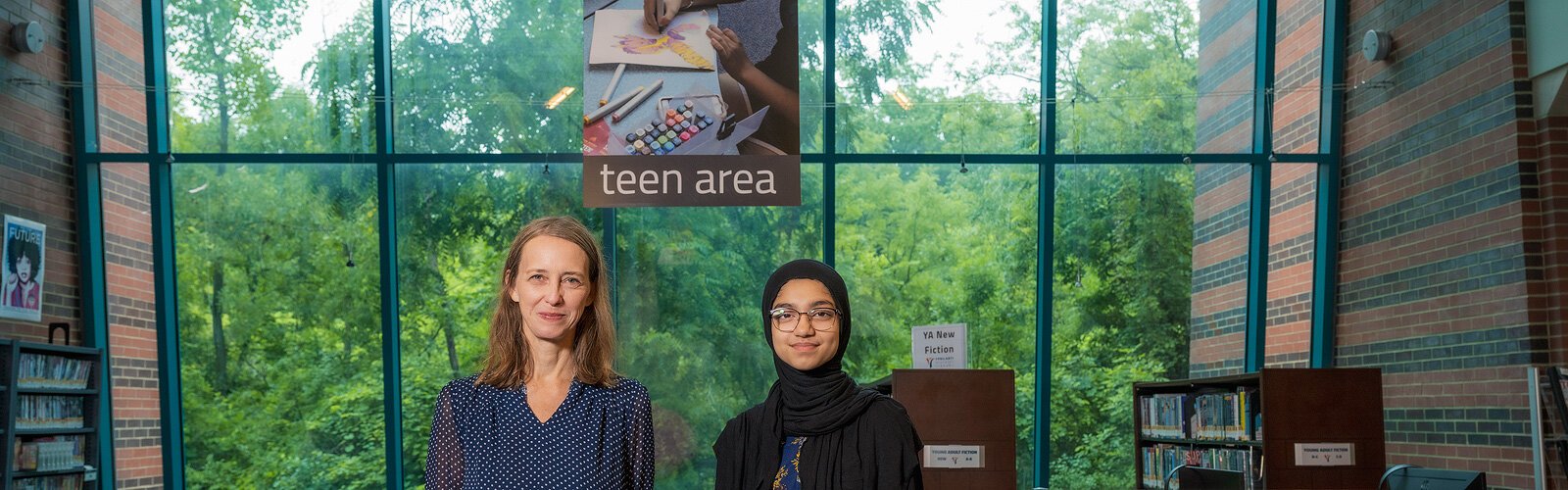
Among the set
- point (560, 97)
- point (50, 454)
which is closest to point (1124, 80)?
point (560, 97)

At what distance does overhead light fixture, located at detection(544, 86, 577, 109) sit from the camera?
8.43 m

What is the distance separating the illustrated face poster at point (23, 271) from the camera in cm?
733

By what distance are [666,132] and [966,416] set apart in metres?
2.15

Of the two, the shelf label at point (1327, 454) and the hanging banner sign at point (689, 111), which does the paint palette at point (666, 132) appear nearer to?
the hanging banner sign at point (689, 111)

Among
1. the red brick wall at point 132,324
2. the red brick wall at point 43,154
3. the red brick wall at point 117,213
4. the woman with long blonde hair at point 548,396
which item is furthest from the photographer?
the red brick wall at point 132,324

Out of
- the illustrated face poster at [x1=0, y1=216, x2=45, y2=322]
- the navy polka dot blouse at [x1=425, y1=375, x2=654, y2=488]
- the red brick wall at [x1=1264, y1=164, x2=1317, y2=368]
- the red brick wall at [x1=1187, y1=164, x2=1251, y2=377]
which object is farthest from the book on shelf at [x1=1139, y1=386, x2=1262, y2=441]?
the illustrated face poster at [x1=0, y1=216, x2=45, y2=322]

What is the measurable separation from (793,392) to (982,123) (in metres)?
6.37

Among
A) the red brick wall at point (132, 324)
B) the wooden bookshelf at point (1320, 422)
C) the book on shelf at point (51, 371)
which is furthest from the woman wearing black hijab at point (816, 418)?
the red brick wall at point (132, 324)

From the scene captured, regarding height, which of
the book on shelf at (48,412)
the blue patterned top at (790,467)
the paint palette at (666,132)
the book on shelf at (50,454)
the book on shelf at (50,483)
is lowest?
the book on shelf at (50,483)

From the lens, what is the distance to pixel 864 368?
838 cm

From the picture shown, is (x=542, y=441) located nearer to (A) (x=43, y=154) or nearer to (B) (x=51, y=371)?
(B) (x=51, y=371)

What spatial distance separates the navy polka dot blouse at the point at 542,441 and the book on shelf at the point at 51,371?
527 centimetres

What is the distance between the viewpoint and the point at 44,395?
23.2ft

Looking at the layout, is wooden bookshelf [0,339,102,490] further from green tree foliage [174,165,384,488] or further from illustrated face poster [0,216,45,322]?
green tree foliage [174,165,384,488]
